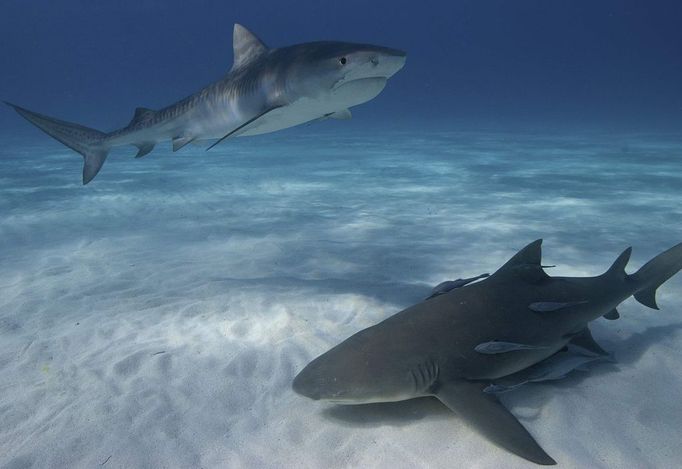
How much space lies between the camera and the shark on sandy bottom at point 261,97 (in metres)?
3.86

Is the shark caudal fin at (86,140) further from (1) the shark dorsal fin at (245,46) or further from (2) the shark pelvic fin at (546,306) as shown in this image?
(2) the shark pelvic fin at (546,306)

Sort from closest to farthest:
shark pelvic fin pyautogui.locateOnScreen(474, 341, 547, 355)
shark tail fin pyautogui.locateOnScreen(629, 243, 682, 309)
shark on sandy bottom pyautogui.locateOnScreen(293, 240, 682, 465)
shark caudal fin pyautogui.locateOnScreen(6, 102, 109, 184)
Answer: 1. shark on sandy bottom pyautogui.locateOnScreen(293, 240, 682, 465)
2. shark pelvic fin pyautogui.locateOnScreen(474, 341, 547, 355)
3. shark tail fin pyautogui.locateOnScreen(629, 243, 682, 309)
4. shark caudal fin pyautogui.locateOnScreen(6, 102, 109, 184)

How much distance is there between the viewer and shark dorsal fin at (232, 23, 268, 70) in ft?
17.0

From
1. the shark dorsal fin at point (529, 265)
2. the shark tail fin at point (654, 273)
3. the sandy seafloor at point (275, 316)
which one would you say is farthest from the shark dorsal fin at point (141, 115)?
the shark tail fin at point (654, 273)

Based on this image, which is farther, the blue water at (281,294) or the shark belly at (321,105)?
the shark belly at (321,105)

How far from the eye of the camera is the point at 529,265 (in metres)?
3.17

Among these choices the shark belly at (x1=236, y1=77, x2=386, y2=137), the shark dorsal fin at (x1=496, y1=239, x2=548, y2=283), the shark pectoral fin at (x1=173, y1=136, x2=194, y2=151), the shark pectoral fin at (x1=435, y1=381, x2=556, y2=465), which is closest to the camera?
the shark pectoral fin at (x1=435, y1=381, x2=556, y2=465)

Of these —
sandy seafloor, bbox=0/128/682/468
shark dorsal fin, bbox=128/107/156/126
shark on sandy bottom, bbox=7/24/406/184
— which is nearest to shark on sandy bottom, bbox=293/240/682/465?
sandy seafloor, bbox=0/128/682/468

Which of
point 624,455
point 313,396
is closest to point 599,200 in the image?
point 624,455

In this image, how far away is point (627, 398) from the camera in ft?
9.45

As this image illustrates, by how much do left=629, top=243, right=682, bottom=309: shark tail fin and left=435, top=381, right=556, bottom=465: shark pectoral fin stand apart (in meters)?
1.99

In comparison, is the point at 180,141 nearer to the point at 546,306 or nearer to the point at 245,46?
the point at 245,46

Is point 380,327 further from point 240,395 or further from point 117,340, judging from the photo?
point 117,340

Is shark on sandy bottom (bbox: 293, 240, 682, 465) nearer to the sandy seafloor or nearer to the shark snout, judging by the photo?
the sandy seafloor
